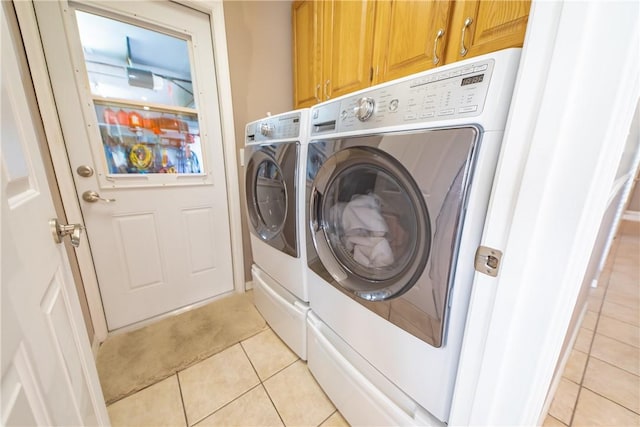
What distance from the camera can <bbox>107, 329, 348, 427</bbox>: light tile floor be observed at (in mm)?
949

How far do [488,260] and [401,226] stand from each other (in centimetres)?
23

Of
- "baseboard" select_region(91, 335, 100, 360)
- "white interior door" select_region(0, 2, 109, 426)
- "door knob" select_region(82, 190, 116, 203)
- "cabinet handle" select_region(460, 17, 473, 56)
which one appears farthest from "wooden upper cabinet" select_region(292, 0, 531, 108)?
"baseboard" select_region(91, 335, 100, 360)

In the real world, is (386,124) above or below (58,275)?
above

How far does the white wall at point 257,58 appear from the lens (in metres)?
1.48

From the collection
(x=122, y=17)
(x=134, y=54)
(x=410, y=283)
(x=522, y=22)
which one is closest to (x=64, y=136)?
(x=134, y=54)

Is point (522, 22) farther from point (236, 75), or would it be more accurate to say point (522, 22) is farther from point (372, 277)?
point (236, 75)

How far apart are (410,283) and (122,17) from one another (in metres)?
1.86

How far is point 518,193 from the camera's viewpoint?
0.42 meters

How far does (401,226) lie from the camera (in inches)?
26.0

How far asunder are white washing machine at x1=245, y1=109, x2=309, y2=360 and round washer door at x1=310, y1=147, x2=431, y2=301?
14 cm

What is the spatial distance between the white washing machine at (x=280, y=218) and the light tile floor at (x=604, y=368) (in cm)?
114

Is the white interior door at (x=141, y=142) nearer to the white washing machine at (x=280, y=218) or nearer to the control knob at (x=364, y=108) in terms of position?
the white washing machine at (x=280, y=218)

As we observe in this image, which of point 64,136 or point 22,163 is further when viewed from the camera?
point 64,136

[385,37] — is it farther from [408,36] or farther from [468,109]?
[468,109]
